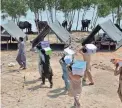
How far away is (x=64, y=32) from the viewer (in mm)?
19109

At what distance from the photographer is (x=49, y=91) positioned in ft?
36.0

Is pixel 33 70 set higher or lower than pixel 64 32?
lower

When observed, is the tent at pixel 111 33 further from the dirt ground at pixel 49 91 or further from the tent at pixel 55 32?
the dirt ground at pixel 49 91

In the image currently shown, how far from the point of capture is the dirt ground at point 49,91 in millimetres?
9859

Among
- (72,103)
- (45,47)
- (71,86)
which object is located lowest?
(72,103)

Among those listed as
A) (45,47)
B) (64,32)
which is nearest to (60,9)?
(64,32)

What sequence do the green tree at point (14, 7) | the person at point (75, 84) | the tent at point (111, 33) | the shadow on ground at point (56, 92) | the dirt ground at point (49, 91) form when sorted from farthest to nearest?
1. the green tree at point (14, 7)
2. the tent at point (111, 33)
3. the shadow on ground at point (56, 92)
4. the dirt ground at point (49, 91)
5. the person at point (75, 84)

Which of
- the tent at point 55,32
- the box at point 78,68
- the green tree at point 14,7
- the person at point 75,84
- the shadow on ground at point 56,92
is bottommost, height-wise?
the shadow on ground at point 56,92

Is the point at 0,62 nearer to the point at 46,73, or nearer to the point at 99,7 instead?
the point at 46,73

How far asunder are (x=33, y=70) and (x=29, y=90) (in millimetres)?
2797

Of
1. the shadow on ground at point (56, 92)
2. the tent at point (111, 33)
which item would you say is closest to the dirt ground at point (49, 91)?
the shadow on ground at point (56, 92)

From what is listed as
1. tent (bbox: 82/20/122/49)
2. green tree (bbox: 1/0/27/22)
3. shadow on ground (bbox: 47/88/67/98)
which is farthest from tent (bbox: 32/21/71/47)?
green tree (bbox: 1/0/27/22)

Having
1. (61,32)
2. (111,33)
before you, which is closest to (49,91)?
(61,32)

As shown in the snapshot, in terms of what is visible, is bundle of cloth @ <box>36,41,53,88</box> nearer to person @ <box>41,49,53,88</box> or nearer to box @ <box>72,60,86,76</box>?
person @ <box>41,49,53,88</box>
